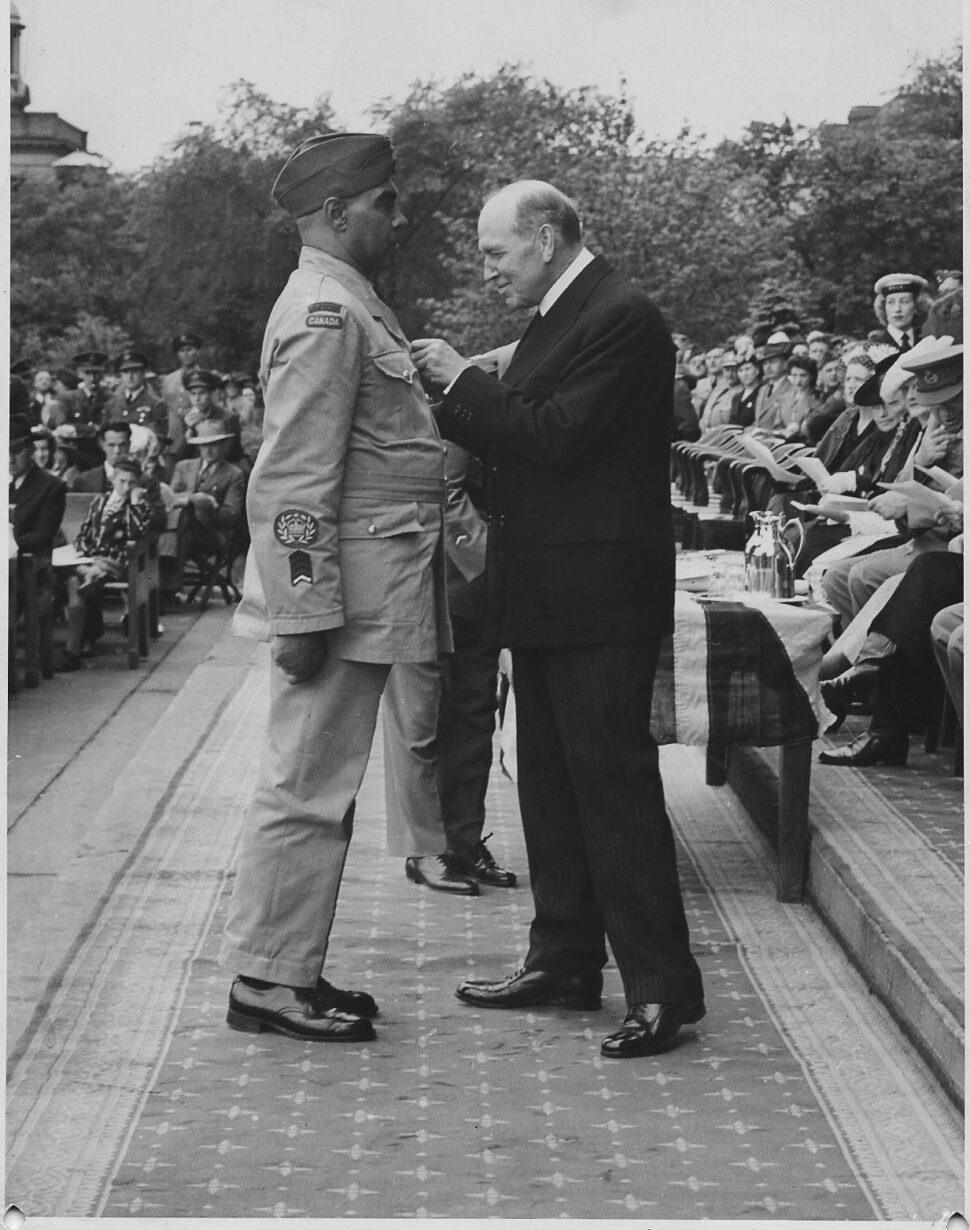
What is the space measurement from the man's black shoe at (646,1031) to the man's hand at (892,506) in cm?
399

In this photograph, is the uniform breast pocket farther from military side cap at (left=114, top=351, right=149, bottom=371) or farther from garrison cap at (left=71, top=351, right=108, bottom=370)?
garrison cap at (left=71, top=351, right=108, bottom=370)

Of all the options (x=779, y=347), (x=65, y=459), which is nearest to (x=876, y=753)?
(x=65, y=459)

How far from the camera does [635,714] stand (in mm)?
4680

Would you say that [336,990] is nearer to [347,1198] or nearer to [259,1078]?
[259,1078]

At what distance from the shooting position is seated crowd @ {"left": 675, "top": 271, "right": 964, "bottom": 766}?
Answer: 7461mm

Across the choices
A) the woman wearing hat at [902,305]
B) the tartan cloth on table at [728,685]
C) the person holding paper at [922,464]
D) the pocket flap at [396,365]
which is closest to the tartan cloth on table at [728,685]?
the tartan cloth on table at [728,685]

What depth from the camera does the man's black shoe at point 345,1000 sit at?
484 cm

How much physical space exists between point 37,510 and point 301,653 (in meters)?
8.17

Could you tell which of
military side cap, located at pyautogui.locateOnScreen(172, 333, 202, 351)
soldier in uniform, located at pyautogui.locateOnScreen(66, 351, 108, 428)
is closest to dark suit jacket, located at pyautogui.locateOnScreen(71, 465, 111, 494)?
soldier in uniform, located at pyautogui.locateOnScreen(66, 351, 108, 428)

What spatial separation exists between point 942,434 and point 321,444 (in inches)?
168

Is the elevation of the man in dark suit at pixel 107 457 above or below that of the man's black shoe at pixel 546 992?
above

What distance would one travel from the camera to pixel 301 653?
4.60m

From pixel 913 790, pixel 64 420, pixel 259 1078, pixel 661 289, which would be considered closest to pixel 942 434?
pixel 913 790

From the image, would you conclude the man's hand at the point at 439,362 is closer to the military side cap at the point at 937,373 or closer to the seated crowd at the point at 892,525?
the seated crowd at the point at 892,525
